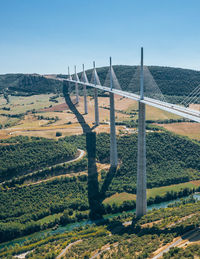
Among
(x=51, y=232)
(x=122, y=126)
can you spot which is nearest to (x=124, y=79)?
(x=122, y=126)

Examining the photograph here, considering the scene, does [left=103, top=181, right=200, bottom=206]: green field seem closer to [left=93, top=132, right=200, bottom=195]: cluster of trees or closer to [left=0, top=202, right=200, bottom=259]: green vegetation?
[left=93, top=132, right=200, bottom=195]: cluster of trees

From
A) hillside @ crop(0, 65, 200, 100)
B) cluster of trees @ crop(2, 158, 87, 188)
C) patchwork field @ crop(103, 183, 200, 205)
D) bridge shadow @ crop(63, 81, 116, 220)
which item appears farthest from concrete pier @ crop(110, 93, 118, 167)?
patchwork field @ crop(103, 183, 200, 205)

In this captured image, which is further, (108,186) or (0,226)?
(108,186)

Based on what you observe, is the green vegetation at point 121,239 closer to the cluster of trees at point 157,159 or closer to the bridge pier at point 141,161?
the bridge pier at point 141,161

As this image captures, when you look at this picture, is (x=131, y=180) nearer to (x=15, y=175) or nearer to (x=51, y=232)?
(x=51, y=232)

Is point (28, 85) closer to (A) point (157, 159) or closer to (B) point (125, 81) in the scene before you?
(B) point (125, 81)

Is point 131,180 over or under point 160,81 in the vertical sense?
under

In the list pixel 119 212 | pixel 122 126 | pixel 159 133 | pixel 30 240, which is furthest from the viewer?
pixel 122 126
